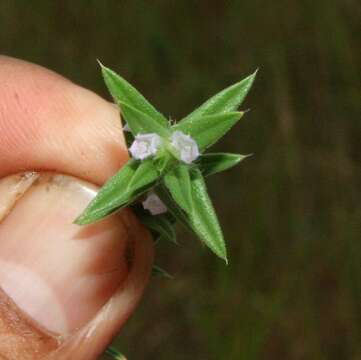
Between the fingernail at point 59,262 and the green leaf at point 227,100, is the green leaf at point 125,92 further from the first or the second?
the fingernail at point 59,262

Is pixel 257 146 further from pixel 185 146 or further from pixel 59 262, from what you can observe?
pixel 185 146

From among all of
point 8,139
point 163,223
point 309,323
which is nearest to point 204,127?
point 163,223

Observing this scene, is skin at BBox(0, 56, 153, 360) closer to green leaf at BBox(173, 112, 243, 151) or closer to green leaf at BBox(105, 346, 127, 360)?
green leaf at BBox(105, 346, 127, 360)

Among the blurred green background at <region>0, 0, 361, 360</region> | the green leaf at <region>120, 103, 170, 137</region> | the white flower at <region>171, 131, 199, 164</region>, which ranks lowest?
the blurred green background at <region>0, 0, 361, 360</region>

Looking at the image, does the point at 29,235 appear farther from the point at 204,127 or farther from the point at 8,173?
the point at 204,127

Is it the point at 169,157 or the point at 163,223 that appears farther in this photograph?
the point at 163,223

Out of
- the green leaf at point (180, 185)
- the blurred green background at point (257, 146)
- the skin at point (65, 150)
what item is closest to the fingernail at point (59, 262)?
the skin at point (65, 150)

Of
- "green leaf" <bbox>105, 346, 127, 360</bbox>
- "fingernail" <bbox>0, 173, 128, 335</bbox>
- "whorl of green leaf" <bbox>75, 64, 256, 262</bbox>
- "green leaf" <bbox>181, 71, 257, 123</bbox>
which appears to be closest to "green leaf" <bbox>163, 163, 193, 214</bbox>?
"whorl of green leaf" <bbox>75, 64, 256, 262</bbox>
